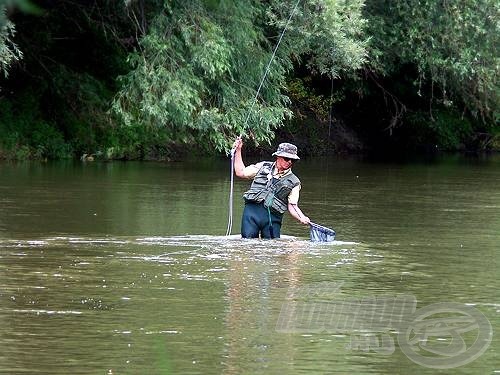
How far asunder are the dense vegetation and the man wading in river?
8.20 m

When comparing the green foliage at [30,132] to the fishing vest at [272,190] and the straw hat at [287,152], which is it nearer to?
the fishing vest at [272,190]

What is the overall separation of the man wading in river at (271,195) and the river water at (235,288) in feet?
1.17

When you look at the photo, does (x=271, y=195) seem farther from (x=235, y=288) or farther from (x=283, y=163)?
(x=235, y=288)

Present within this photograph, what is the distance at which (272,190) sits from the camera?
50.1 feet

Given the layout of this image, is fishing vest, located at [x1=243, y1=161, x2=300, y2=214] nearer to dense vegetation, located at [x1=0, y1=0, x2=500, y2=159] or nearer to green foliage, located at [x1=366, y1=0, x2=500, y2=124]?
dense vegetation, located at [x1=0, y1=0, x2=500, y2=159]

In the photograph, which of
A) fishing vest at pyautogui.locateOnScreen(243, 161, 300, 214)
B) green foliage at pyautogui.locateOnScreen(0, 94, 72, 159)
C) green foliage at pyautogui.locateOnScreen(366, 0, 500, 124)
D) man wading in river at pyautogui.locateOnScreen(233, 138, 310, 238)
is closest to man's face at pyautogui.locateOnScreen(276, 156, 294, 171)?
man wading in river at pyautogui.locateOnScreen(233, 138, 310, 238)

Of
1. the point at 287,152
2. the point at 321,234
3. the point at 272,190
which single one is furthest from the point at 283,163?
the point at 321,234

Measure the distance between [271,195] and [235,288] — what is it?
3.73 metres

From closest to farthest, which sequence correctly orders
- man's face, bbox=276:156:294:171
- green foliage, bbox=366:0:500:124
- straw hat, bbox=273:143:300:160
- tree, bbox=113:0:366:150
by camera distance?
1. straw hat, bbox=273:143:300:160
2. man's face, bbox=276:156:294:171
3. tree, bbox=113:0:366:150
4. green foliage, bbox=366:0:500:124

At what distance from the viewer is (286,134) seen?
40406 millimetres

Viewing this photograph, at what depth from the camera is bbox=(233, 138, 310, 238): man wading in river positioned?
15.2 m

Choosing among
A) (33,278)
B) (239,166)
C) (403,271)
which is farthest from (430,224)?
(33,278)

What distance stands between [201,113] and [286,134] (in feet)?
41.5

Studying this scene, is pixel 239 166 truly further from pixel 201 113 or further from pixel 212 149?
pixel 212 149
